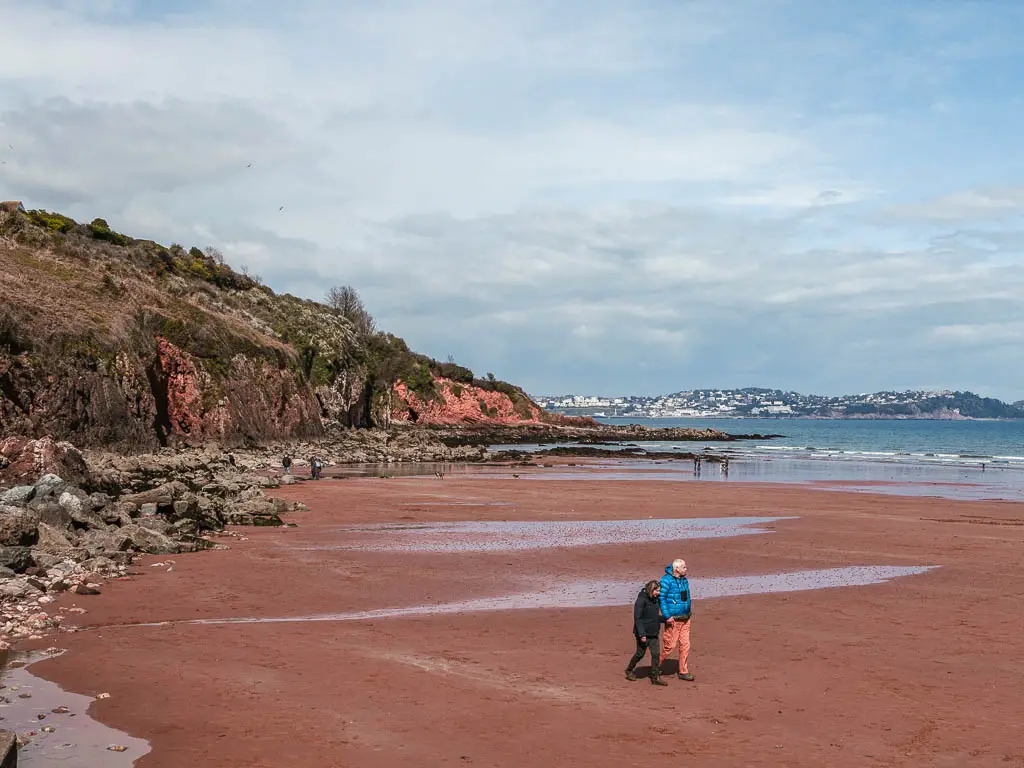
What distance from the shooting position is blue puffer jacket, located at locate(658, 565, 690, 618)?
11.7 meters

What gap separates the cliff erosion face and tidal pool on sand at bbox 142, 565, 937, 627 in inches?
3418

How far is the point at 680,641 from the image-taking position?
1180 cm

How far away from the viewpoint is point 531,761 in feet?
29.0

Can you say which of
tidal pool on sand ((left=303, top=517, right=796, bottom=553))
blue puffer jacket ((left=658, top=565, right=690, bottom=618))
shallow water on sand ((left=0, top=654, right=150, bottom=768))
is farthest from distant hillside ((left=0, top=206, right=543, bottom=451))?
blue puffer jacket ((left=658, top=565, right=690, bottom=618))

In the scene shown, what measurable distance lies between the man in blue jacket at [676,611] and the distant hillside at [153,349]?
31.2m

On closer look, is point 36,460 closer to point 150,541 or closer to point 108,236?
point 150,541

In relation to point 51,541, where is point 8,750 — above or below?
below

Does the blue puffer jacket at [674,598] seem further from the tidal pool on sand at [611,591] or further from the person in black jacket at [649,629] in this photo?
the tidal pool on sand at [611,591]

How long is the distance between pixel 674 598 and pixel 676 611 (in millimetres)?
165

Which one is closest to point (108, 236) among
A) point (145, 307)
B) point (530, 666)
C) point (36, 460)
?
point (145, 307)

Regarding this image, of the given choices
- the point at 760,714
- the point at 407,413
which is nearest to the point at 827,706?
the point at 760,714

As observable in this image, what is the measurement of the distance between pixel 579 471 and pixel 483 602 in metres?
41.6

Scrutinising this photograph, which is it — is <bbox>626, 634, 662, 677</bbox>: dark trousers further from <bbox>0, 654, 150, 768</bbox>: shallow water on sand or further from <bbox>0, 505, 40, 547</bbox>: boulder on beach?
<bbox>0, 505, 40, 547</bbox>: boulder on beach

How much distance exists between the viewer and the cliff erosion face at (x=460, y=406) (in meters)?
108
